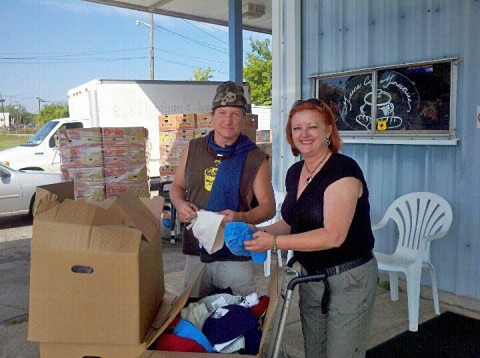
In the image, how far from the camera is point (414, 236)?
163 inches

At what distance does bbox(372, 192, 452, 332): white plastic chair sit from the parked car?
21.3 feet

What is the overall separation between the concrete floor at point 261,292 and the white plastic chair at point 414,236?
151 mm

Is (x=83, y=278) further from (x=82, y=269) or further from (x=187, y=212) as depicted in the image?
(x=187, y=212)

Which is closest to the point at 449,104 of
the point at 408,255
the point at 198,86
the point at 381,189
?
the point at 381,189

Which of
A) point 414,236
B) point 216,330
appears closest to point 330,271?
point 216,330

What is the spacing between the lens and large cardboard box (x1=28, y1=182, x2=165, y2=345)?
1.43m

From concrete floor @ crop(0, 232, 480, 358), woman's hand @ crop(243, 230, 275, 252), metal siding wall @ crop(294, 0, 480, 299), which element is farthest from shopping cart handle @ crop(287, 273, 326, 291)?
metal siding wall @ crop(294, 0, 480, 299)

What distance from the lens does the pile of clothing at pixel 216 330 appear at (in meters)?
1.54

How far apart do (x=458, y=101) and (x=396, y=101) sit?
26.0 inches

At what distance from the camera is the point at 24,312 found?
4.18 m

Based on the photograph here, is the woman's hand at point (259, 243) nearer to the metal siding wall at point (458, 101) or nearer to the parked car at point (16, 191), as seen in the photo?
the metal siding wall at point (458, 101)

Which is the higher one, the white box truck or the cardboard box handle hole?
the white box truck

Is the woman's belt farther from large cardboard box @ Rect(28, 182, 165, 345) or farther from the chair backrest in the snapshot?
the chair backrest

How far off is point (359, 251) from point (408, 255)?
2.37 m
